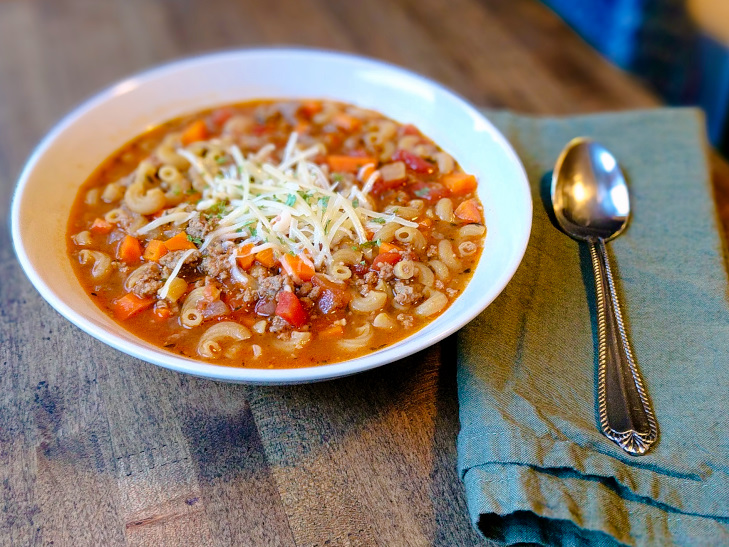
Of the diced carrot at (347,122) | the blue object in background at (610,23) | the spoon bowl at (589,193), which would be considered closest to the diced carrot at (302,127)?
the diced carrot at (347,122)

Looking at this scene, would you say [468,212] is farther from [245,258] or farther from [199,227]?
[199,227]

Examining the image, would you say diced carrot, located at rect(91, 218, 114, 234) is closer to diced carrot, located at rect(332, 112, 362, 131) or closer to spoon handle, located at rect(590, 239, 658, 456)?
diced carrot, located at rect(332, 112, 362, 131)

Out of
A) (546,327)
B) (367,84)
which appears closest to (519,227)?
(546,327)

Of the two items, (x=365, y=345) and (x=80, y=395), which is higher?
(x=365, y=345)

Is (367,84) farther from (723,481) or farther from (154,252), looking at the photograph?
(723,481)

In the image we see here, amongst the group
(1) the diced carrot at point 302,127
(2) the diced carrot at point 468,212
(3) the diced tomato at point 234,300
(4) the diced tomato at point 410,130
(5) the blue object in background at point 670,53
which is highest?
(4) the diced tomato at point 410,130

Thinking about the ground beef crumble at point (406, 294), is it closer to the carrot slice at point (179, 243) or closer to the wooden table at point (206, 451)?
the wooden table at point (206, 451)
